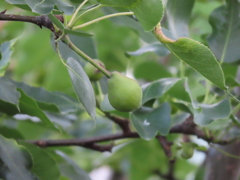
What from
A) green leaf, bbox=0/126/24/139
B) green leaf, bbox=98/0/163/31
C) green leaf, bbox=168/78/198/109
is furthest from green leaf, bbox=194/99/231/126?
green leaf, bbox=0/126/24/139

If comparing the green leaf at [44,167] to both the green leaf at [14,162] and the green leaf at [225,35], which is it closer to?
the green leaf at [14,162]

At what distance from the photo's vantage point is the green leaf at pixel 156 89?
0.80 m

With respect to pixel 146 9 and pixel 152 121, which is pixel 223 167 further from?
pixel 146 9

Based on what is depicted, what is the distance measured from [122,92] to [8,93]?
190mm

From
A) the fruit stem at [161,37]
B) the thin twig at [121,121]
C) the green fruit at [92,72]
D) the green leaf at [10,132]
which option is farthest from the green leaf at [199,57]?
the green leaf at [10,132]

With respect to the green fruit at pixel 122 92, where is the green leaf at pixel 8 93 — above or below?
below

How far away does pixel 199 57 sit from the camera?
58 centimetres

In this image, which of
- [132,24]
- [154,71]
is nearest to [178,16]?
[132,24]

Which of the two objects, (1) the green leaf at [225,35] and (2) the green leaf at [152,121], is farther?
(1) the green leaf at [225,35]

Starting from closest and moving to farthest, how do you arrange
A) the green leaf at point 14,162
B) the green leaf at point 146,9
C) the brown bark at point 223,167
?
1. the green leaf at point 146,9
2. the green leaf at point 14,162
3. the brown bark at point 223,167

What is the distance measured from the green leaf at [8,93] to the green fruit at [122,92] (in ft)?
0.53

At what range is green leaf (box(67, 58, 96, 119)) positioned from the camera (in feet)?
1.94

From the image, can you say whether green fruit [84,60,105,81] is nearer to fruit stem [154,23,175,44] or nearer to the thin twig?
the thin twig

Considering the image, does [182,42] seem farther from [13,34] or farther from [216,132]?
[13,34]
